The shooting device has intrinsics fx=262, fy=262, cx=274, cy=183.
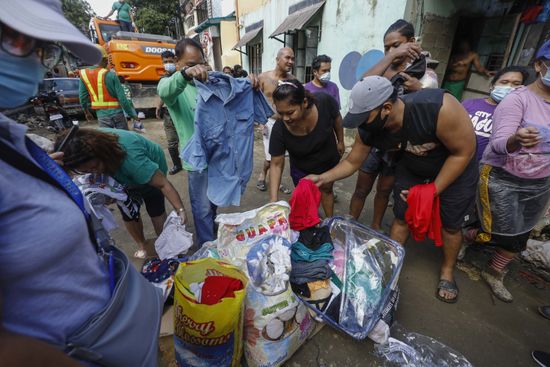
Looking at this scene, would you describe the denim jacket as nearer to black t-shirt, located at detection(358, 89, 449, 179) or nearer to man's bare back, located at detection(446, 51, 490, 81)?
black t-shirt, located at detection(358, 89, 449, 179)

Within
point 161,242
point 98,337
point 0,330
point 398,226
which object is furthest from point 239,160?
point 0,330

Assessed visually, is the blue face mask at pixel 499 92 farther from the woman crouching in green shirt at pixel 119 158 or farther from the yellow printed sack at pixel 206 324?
the woman crouching in green shirt at pixel 119 158

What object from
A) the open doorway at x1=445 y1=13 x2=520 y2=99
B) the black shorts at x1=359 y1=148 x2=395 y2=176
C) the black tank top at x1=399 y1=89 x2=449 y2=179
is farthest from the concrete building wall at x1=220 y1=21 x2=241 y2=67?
the black tank top at x1=399 y1=89 x2=449 y2=179

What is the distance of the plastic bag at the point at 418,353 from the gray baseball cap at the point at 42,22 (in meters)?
2.22

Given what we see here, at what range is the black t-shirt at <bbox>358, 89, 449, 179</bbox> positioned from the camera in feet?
5.82

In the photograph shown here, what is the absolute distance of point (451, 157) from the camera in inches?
72.2

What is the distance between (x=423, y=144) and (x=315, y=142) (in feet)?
2.88

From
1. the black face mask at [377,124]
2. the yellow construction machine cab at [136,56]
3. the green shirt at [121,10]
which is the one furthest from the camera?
the green shirt at [121,10]

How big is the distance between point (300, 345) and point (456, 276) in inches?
68.2

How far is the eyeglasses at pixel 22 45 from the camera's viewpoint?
0.54 meters

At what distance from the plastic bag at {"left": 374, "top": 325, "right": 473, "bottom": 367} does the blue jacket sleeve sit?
6.76 ft

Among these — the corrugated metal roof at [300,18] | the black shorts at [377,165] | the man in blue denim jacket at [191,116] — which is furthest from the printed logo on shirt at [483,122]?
the corrugated metal roof at [300,18]

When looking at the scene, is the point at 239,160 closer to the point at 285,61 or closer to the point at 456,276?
the point at 285,61

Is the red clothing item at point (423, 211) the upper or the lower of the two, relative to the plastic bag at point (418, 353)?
upper
